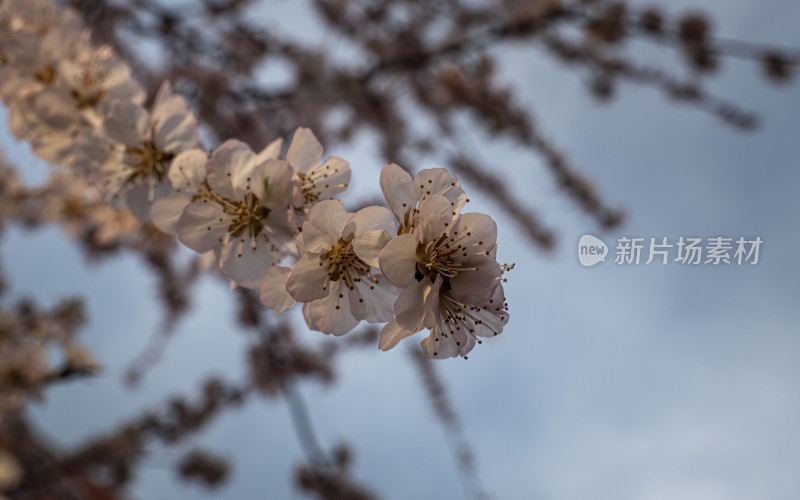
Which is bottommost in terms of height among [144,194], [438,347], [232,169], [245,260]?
[438,347]

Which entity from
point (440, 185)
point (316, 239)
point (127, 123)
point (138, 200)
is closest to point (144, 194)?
point (138, 200)

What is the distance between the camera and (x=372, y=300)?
0.65 meters

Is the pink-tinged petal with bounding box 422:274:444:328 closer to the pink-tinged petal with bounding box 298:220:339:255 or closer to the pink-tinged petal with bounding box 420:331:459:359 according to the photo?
the pink-tinged petal with bounding box 420:331:459:359

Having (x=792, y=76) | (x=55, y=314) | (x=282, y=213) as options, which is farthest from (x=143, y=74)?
(x=792, y=76)

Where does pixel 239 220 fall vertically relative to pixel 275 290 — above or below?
above

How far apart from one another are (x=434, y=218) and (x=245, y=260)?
0.32 m

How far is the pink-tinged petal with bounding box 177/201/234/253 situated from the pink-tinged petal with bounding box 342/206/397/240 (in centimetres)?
24

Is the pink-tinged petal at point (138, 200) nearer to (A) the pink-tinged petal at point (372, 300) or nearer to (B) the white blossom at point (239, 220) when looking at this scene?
(B) the white blossom at point (239, 220)

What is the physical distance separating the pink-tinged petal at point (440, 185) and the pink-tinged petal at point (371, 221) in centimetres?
5

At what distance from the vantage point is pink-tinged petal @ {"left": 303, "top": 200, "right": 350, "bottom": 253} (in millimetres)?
610

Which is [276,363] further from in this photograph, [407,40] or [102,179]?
[102,179]

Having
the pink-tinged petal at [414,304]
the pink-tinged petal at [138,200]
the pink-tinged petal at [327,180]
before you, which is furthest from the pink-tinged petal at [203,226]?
the pink-tinged petal at [414,304]

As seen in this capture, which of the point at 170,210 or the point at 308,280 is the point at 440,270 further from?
the point at 170,210

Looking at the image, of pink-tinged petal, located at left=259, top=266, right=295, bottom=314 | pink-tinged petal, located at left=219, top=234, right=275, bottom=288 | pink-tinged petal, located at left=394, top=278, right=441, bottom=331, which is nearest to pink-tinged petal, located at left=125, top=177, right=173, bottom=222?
pink-tinged petal, located at left=219, top=234, right=275, bottom=288
